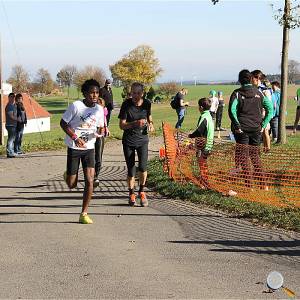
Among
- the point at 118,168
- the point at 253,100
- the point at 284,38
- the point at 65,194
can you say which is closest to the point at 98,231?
the point at 65,194

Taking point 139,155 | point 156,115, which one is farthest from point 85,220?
point 156,115

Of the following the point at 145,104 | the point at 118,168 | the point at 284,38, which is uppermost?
the point at 284,38

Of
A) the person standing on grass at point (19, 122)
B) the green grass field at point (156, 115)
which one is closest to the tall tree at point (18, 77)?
the green grass field at point (156, 115)

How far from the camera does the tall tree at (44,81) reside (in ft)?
412

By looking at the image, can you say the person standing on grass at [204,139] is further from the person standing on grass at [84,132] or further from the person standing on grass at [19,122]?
the person standing on grass at [19,122]

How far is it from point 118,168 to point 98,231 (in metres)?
6.07

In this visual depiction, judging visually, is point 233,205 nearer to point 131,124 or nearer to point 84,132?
point 131,124

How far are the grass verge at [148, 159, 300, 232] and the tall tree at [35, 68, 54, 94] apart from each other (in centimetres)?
11737

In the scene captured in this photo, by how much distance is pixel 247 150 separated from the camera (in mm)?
8969

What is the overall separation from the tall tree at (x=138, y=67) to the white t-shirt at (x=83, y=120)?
279 feet

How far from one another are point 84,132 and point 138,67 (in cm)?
8658

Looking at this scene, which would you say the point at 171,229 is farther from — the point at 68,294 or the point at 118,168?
the point at 118,168

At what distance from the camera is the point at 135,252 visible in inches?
237

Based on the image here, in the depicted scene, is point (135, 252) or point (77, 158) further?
point (77, 158)
